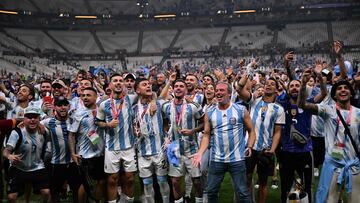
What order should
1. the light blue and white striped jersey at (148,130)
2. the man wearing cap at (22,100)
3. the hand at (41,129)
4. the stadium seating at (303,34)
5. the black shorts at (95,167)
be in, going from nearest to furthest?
the hand at (41,129), the light blue and white striped jersey at (148,130), the black shorts at (95,167), the man wearing cap at (22,100), the stadium seating at (303,34)

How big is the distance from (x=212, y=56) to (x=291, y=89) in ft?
132

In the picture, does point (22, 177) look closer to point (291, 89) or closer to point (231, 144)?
point (231, 144)

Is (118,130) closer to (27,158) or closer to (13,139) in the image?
(27,158)

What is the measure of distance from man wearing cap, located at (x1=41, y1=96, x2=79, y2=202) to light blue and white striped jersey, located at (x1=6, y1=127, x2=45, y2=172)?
0.95 feet

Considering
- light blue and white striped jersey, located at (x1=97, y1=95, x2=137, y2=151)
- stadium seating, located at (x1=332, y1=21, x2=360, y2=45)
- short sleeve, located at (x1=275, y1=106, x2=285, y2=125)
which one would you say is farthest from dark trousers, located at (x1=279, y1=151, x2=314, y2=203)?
stadium seating, located at (x1=332, y1=21, x2=360, y2=45)

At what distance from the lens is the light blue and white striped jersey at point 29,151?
571cm

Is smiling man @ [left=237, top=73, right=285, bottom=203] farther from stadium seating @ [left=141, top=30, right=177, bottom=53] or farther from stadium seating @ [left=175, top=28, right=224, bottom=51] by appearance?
stadium seating @ [left=141, top=30, right=177, bottom=53]

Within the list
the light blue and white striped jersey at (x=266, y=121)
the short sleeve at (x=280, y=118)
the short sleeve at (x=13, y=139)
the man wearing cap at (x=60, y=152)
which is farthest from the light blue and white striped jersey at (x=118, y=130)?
the short sleeve at (x=280, y=118)

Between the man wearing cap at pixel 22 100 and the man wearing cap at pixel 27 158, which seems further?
the man wearing cap at pixel 22 100

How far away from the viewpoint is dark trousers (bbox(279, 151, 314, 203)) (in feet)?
19.9

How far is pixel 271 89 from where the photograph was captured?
6.30 metres

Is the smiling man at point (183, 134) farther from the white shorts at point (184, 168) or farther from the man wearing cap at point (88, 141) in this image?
the man wearing cap at point (88, 141)

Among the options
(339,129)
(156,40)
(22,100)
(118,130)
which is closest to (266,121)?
→ (339,129)

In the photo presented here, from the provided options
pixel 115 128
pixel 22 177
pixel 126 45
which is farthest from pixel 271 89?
pixel 126 45
